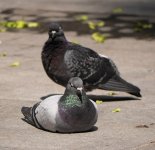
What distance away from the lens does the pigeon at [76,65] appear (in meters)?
8.84

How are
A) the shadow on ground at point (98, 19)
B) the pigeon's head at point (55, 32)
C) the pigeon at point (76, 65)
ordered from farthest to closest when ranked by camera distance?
the shadow on ground at point (98, 19) < the pigeon's head at point (55, 32) < the pigeon at point (76, 65)

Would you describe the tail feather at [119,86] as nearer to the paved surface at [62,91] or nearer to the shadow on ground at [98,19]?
the paved surface at [62,91]

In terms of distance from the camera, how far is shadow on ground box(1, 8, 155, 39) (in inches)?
531

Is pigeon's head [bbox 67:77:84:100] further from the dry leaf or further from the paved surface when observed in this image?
the dry leaf

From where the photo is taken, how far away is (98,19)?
14.5 m

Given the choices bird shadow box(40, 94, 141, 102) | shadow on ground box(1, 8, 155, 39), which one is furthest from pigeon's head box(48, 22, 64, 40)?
shadow on ground box(1, 8, 155, 39)

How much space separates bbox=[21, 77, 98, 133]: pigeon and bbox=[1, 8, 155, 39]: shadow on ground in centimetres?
559

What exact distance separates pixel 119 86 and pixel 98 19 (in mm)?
5468

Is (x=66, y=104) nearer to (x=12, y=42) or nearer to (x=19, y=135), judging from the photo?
(x=19, y=135)

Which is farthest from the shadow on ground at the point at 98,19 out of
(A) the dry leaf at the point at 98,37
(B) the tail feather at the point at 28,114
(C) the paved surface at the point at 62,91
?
(B) the tail feather at the point at 28,114

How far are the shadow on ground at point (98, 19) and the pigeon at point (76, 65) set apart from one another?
13.1 feet

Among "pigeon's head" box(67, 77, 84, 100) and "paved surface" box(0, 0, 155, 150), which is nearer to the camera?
"paved surface" box(0, 0, 155, 150)

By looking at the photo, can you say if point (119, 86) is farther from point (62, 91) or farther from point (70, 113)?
point (70, 113)

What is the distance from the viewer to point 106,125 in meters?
8.09
